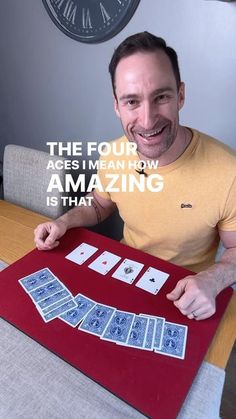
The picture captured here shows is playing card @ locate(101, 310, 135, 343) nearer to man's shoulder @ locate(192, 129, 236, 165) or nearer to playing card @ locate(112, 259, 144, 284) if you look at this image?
playing card @ locate(112, 259, 144, 284)

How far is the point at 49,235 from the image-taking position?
96 cm

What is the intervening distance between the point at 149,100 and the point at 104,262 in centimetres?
48

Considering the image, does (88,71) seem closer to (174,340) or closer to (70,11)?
(70,11)

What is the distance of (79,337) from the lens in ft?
2.22

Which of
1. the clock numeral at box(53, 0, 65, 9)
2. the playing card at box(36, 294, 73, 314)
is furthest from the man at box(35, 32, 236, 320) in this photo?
the clock numeral at box(53, 0, 65, 9)

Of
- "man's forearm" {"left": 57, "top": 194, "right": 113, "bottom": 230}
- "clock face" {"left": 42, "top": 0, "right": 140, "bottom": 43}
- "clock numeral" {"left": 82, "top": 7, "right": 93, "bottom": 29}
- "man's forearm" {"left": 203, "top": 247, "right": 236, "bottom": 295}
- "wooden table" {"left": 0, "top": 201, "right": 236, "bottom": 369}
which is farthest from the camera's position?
"clock numeral" {"left": 82, "top": 7, "right": 93, "bottom": 29}

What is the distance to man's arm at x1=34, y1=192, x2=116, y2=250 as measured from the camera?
0.95m

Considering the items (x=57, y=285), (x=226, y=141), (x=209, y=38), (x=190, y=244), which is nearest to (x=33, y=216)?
(x=57, y=285)

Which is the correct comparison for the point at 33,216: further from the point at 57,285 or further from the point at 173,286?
the point at 173,286

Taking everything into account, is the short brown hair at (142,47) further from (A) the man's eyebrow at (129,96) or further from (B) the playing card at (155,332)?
(B) the playing card at (155,332)

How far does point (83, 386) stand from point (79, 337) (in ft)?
0.34

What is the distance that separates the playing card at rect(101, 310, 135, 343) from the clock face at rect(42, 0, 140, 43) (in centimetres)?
127

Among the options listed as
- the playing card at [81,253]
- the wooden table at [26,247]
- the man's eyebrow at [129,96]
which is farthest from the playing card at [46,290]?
the man's eyebrow at [129,96]

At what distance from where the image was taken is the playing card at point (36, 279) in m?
0.80
